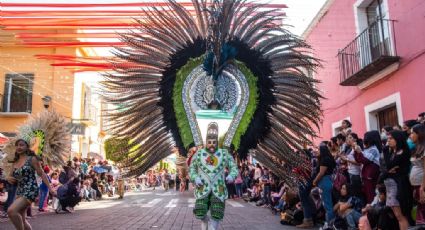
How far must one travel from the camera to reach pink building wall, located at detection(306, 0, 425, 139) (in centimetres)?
955

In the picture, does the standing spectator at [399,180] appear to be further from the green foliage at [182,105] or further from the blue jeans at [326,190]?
the green foliage at [182,105]

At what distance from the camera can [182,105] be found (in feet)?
17.2

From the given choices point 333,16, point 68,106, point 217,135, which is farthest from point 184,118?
point 68,106

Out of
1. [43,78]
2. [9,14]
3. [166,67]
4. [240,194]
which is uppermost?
[43,78]

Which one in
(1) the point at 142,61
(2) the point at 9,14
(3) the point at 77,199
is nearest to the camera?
(1) the point at 142,61

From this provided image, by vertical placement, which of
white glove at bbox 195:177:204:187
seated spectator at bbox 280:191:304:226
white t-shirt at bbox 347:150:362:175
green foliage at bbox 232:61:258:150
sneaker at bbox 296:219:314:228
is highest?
green foliage at bbox 232:61:258:150

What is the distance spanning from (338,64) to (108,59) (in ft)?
→ 33.5

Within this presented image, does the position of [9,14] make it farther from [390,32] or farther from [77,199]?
[390,32]

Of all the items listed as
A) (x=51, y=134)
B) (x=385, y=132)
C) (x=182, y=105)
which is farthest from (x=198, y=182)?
(x=51, y=134)

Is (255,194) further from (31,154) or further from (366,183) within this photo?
(31,154)

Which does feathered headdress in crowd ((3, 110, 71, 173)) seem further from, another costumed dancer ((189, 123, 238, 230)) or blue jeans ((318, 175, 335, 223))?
blue jeans ((318, 175, 335, 223))

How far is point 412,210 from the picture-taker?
5.50 m

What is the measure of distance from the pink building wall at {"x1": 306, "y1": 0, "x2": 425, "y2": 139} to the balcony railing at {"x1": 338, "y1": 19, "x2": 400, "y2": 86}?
26cm

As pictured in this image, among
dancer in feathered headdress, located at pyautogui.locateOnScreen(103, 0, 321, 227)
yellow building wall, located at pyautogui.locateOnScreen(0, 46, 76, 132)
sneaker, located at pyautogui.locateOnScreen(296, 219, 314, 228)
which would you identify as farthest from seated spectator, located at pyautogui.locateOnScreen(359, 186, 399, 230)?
yellow building wall, located at pyautogui.locateOnScreen(0, 46, 76, 132)
